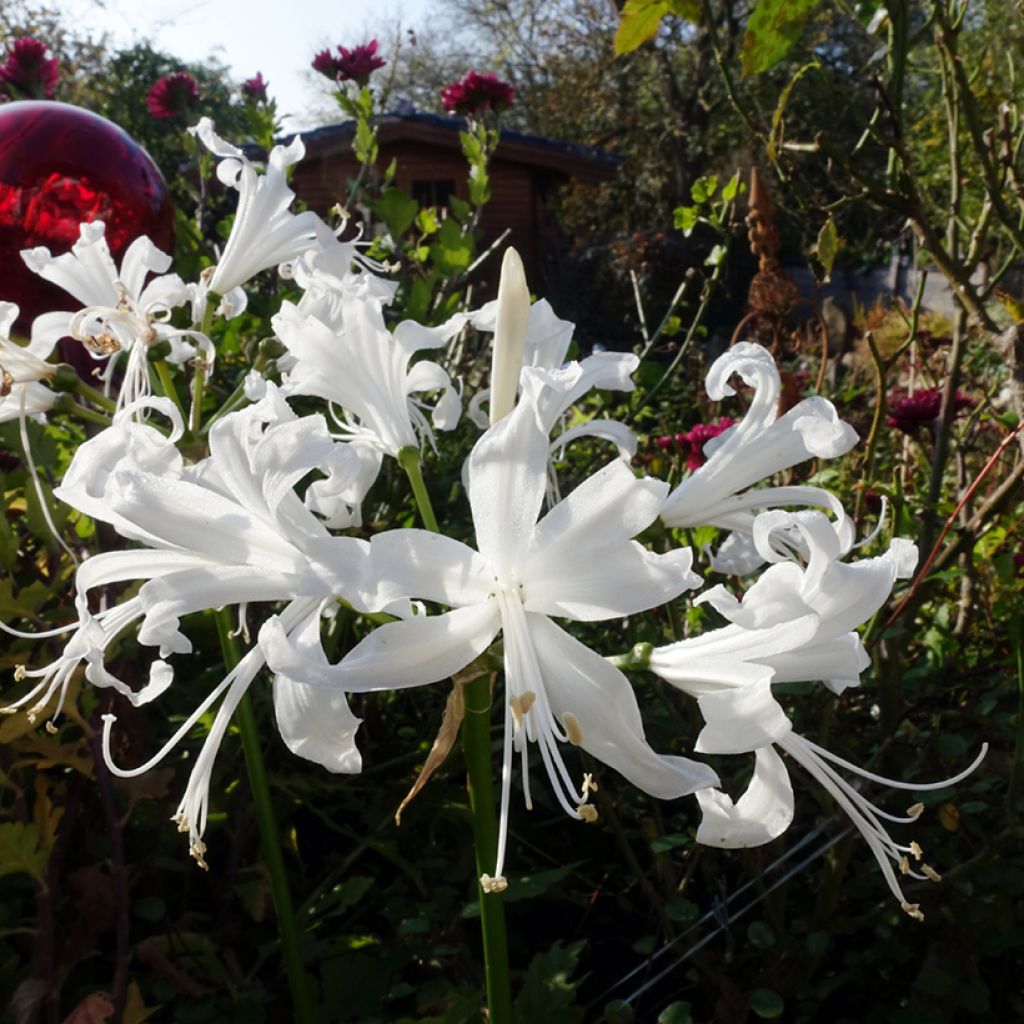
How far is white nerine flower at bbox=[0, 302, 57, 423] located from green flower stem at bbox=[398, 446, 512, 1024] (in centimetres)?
57

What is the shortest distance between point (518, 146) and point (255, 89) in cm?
1502

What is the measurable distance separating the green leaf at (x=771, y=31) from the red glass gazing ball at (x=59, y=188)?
3.31 ft

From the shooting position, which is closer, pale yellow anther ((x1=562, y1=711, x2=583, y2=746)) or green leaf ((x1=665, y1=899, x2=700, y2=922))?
pale yellow anther ((x1=562, y1=711, x2=583, y2=746))

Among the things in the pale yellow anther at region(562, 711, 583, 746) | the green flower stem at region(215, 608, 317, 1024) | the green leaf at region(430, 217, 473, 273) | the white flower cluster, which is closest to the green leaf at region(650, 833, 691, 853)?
the green flower stem at region(215, 608, 317, 1024)

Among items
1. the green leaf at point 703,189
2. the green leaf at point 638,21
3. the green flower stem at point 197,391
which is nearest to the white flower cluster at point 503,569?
the green flower stem at point 197,391

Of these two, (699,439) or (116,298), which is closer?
(116,298)

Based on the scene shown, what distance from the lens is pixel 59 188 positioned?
1730mm

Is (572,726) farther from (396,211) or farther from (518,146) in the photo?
(518,146)

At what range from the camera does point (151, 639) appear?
3.09 ft

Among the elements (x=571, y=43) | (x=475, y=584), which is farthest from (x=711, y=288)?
(x=571, y=43)

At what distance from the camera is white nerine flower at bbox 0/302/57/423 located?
53.4 inches

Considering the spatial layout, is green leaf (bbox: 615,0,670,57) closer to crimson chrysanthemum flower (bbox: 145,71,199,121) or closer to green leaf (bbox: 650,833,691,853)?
green leaf (bbox: 650,833,691,853)

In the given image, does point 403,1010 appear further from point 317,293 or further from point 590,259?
point 590,259

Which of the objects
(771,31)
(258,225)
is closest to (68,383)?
(258,225)
